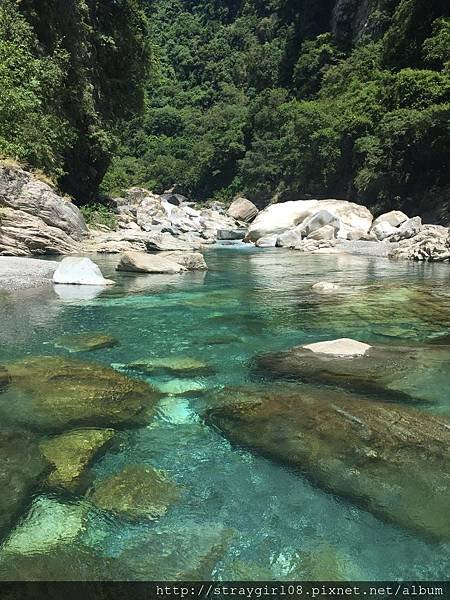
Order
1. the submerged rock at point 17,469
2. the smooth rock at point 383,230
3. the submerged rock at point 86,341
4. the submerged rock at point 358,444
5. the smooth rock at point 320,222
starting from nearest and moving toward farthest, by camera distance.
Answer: the submerged rock at point 17,469 → the submerged rock at point 358,444 → the submerged rock at point 86,341 → the smooth rock at point 383,230 → the smooth rock at point 320,222

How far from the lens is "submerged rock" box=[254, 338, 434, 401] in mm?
4848

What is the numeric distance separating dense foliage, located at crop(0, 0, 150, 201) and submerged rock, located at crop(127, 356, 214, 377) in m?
13.0

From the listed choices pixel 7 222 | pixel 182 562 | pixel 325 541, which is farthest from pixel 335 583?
pixel 7 222

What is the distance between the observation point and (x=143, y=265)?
14086 millimetres

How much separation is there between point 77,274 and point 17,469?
8.86m

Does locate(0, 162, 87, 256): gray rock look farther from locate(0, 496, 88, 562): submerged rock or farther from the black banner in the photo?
the black banner

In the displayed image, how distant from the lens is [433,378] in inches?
201

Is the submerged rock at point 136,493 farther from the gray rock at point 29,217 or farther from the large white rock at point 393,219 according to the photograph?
the large white rock at point 393,219

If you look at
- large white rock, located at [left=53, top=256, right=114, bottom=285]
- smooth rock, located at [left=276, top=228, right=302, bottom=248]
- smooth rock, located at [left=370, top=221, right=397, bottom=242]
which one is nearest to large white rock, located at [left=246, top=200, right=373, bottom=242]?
smooth rock, located at [left=370, top=221, right=397, bottom=242]

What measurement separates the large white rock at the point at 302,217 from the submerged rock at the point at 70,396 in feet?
79.6

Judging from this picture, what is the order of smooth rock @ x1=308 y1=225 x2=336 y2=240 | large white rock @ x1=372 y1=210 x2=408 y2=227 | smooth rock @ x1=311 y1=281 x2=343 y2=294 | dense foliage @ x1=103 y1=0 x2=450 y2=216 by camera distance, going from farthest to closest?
dense foliage @ x1=103 y1=0 x2=450 y2=216, large white rock @ x1=372 y1=210 x2=408 y2=227, smooth rock @ x1=308 y1=225 x2=336 y2=240, smooth rock @ x1=311 y1=281 x2=343 y2=294

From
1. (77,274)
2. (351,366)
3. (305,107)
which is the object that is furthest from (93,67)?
(305,107)

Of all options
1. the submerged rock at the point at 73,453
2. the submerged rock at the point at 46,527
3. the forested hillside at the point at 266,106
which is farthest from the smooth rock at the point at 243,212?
the submerged rock at the point at 46,527

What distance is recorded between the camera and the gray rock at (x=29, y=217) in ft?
50.0
